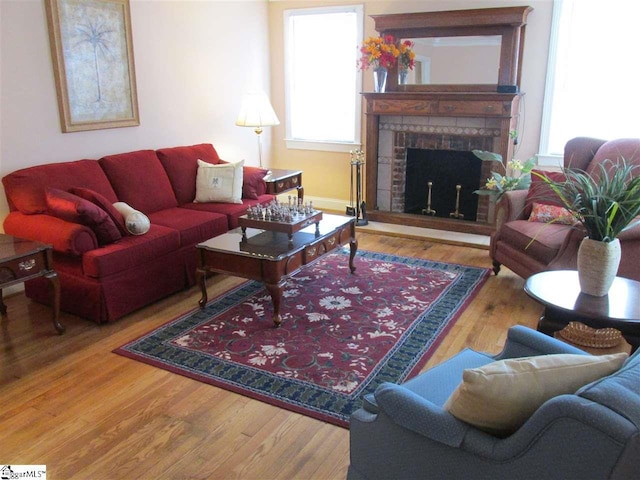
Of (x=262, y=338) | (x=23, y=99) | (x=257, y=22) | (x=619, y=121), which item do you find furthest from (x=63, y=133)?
(x=619, y=121)

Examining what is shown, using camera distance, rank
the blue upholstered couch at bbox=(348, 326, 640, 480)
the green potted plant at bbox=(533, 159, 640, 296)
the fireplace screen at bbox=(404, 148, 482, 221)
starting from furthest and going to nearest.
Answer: the fireplace screen at bbox=(404, 148, 482, 221)
the green potted plant at bbox=(533, 159, 640, 296)
the blue upholstered couch at bbox=(348, 326, 640, 480)

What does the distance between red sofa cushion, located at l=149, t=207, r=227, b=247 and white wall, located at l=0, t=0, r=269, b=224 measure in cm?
80

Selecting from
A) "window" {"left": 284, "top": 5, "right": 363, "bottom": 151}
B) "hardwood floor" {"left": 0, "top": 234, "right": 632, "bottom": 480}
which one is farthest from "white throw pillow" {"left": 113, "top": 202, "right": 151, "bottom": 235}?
"window" {"left": 284, "top": 5, "right": 363, "bottom": 151}

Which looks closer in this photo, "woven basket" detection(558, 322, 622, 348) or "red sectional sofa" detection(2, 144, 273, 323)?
"woven basket" detection(558, 322, 622, 348)

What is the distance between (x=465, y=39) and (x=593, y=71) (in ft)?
3.84

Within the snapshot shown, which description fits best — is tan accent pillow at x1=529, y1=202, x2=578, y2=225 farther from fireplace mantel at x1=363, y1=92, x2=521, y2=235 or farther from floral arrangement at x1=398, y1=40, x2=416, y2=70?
floral arrangement at x1=398, y1=40, x2=416, y2=70

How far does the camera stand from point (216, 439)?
2457 mm

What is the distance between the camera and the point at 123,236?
3.78 m

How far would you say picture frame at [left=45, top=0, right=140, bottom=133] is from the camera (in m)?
4.06

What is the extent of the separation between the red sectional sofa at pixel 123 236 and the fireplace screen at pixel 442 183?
194 centimetres

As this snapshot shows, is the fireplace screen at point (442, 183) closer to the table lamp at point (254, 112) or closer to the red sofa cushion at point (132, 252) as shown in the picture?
the table lamp at point (254, 112)

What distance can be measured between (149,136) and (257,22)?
2071mm

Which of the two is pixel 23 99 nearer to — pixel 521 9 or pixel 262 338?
pixel 262 338

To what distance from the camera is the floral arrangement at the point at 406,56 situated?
17.6 ft
